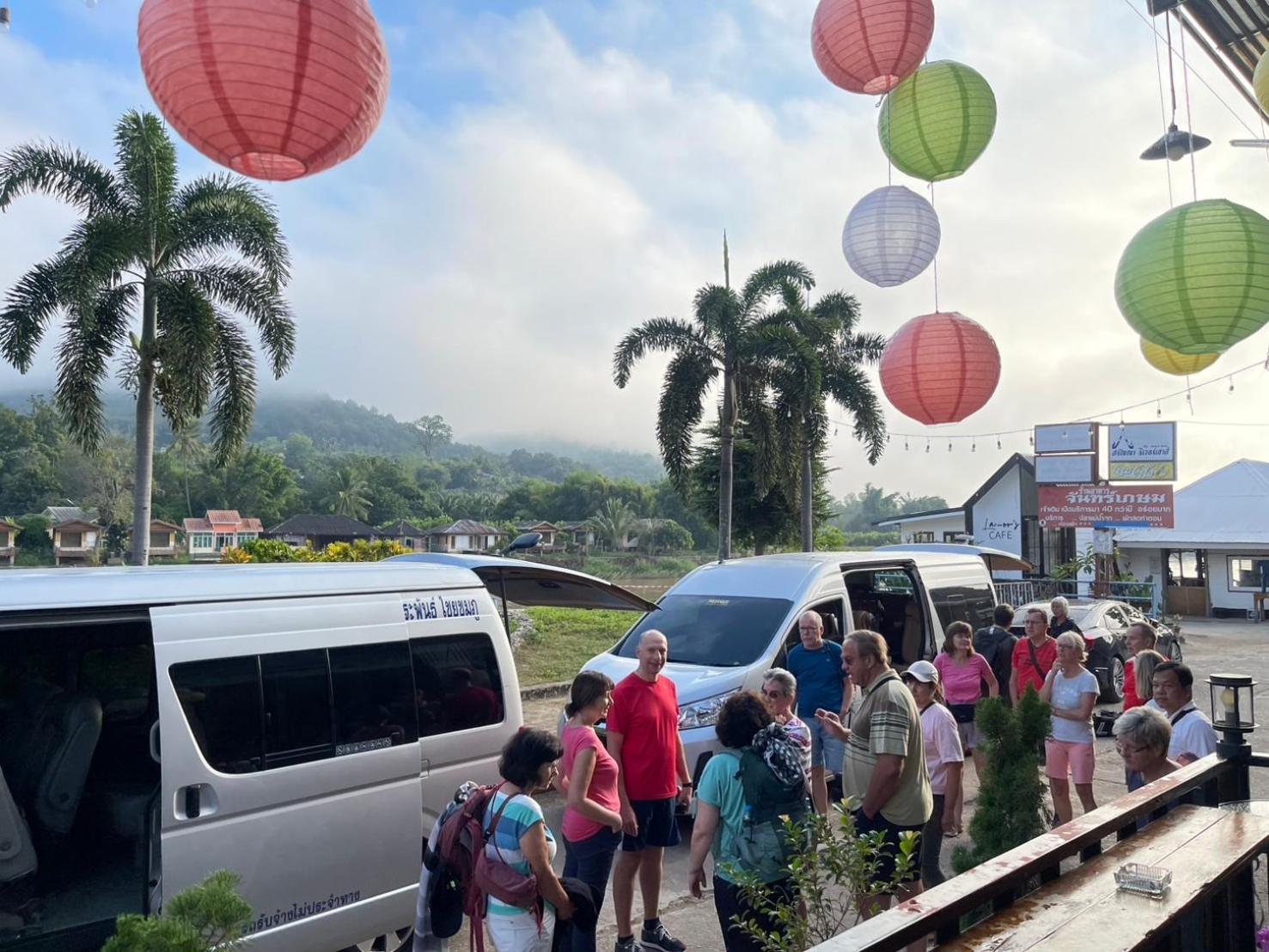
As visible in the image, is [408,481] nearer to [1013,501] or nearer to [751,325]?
[1013,501]

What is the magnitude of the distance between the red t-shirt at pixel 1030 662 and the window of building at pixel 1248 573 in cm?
2892

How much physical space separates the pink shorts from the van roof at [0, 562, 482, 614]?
13.6ft

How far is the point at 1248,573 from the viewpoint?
102 ft

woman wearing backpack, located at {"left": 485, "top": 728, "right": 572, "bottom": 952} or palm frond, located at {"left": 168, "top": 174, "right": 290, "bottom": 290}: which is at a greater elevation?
palm frond, located at {"left": 168, "top": 174, "right": 290, "bottom": 290}

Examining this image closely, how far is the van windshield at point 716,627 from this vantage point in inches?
292

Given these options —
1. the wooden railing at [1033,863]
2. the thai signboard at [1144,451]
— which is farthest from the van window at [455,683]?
the thai signboard at [1144,451]

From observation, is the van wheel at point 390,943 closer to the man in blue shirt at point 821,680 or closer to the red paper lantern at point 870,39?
the man in blue shirt at point 821,680

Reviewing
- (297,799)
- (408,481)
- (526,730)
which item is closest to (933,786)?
(526,730)

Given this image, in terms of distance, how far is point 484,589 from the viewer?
17.5 feet

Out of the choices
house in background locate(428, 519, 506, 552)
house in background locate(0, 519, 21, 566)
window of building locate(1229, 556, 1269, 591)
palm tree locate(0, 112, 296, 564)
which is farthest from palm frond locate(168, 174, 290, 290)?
house in background locate(428, 519, 506, 552)

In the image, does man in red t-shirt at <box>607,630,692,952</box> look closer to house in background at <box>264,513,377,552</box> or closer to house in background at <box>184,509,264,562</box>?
house in background at <box>184,509,264,562</box>

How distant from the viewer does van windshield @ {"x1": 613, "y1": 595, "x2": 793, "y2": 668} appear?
7.41m

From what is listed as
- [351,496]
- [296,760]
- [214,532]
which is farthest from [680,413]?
[351,496]

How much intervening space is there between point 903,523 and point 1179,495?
11.5 m
